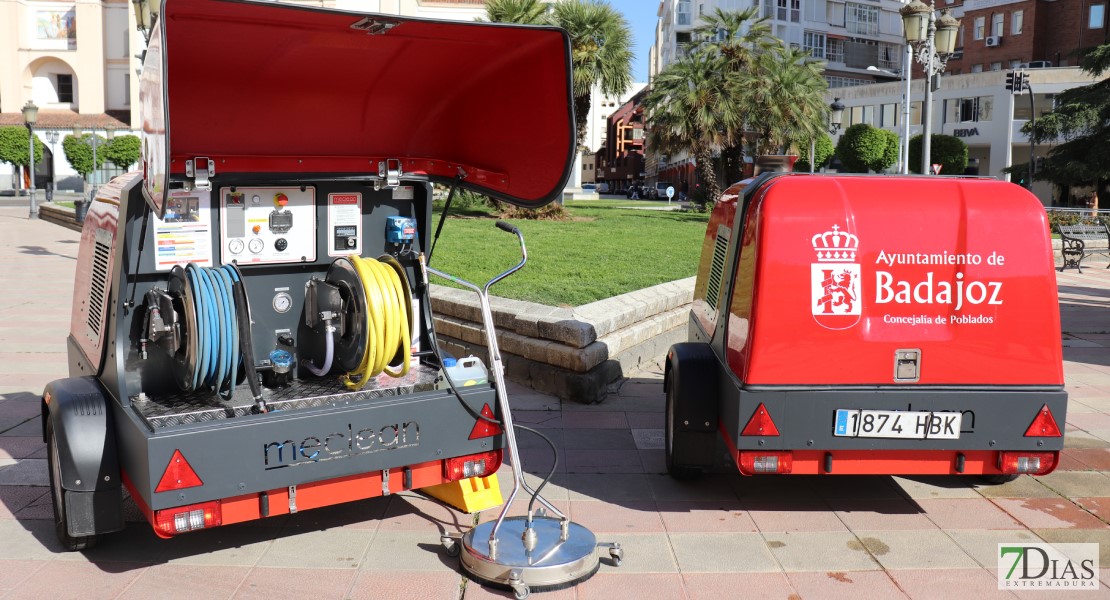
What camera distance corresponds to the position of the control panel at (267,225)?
17.8ft

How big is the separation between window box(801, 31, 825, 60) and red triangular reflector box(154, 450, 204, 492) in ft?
250

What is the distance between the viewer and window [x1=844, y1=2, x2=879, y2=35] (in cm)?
7769

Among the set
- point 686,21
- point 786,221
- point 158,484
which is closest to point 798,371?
point 786,221

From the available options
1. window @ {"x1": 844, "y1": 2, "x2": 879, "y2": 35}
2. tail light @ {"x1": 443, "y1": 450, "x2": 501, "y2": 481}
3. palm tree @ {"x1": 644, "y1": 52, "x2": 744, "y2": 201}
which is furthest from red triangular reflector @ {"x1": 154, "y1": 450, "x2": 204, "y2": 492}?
window @ {"x1": 844, "y1": 2, "x2": 879, "y2": 35}

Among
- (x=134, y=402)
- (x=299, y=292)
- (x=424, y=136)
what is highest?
(x=424, y=136)

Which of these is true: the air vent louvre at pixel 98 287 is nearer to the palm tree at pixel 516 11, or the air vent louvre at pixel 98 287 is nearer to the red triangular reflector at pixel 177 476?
the red triangular reflector at pixel 177 476

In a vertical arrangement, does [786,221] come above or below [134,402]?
above

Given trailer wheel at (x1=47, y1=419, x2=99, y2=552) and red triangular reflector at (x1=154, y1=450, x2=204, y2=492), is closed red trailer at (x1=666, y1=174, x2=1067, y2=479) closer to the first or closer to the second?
red triangular reflector at (x1=154, y1=450, x2=204, y2=492)

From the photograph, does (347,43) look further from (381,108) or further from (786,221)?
(786,221)

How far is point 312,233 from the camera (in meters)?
5.71

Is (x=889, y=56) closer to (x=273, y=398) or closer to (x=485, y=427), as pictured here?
(x=485, y=427)

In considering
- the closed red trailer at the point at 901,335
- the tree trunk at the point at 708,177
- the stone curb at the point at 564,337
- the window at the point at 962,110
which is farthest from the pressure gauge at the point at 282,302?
the window at the point at 962,110

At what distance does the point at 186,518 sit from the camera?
4363 millimetres

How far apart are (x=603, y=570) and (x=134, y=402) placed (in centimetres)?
255
